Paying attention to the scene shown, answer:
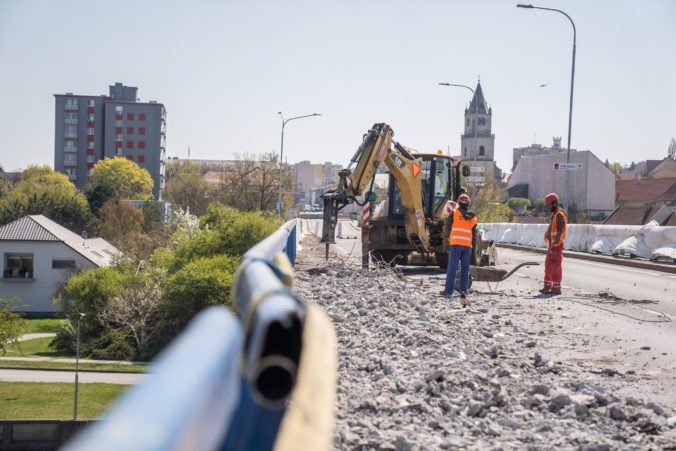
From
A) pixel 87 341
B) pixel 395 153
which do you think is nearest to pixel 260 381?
pixel 395 153

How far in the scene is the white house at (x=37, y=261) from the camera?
66.7 metres

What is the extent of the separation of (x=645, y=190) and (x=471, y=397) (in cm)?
9134

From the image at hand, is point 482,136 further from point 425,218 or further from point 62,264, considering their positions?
point 425,218

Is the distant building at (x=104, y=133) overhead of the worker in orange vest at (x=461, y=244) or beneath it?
overhead

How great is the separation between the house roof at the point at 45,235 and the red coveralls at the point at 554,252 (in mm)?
52610

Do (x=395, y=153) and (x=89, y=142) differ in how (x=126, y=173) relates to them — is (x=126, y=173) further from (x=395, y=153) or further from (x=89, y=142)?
(x=395, y=153)

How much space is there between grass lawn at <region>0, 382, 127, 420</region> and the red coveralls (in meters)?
22.5

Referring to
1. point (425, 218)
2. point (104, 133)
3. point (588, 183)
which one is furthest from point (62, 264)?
point (104, 133)

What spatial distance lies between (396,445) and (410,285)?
1201cm

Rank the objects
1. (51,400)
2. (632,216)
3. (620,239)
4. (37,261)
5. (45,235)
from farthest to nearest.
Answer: (37,261) → (45,235) → (632,216) → (51,400) → (620,239)

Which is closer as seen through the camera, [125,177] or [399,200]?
[399,200]

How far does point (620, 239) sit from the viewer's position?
3089 centimetres

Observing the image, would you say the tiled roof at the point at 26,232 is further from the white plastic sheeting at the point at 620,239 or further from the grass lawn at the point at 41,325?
the white plastic sheeting at the point at 620,239

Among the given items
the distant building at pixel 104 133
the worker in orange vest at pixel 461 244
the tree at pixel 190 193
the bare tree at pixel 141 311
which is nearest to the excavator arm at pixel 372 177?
the worker in orange vest at pixel 461 244
